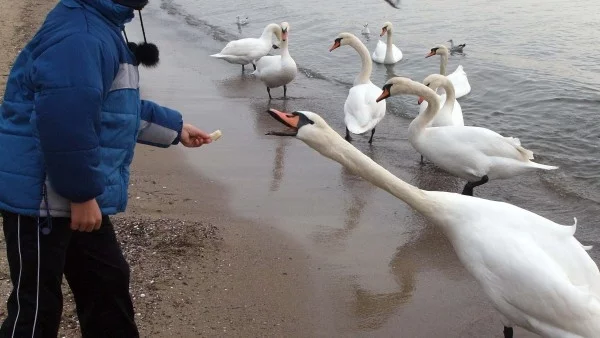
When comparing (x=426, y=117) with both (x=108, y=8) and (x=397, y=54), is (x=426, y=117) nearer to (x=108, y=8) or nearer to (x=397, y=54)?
(x=108, y=8)

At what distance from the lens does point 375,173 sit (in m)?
4.05

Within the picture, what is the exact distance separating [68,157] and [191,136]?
1.14m

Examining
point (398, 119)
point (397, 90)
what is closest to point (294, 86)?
point (398, 119)

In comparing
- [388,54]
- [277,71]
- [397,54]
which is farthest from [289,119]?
[397,54]

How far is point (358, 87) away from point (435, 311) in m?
5.45

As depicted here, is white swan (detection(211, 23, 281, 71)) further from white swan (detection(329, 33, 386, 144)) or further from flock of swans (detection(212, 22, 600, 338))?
flock of swans (detection(212, 22, 600, 338))

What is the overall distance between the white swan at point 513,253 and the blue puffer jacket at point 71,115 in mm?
1138

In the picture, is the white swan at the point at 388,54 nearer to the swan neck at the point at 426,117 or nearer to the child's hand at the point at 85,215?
the swan neck at the point at 426,117

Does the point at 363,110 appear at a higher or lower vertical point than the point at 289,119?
lower

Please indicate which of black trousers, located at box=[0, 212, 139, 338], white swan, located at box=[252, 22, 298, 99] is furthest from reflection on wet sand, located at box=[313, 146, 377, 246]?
white swan, located at box=[252, 22, 298, 99]

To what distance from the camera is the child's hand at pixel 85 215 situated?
2586 millimetres

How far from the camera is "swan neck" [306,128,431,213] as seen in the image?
3.98m

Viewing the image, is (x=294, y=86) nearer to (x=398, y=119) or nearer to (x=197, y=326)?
(x=398, y=119)

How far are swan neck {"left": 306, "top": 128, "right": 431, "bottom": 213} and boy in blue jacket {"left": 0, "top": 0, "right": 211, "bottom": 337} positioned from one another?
147cm
